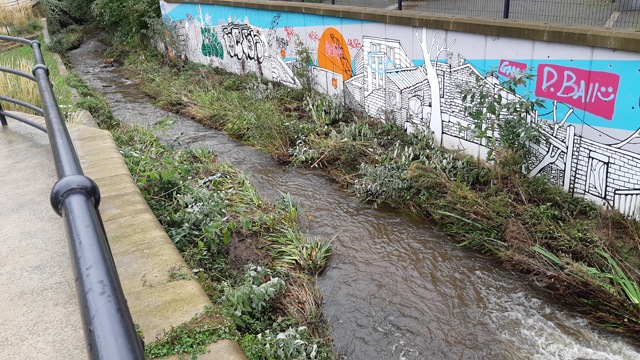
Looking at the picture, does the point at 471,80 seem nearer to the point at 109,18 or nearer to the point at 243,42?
the point at 243,42

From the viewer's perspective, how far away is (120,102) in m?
13.8

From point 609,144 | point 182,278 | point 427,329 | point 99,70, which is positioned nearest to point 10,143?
point 182,278

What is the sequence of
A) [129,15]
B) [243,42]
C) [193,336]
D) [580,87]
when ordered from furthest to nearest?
[129,15]
[243,42]
[580,87]
[193,336]

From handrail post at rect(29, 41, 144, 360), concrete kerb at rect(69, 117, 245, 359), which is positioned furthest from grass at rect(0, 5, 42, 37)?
handrail post at rect(29, 41, 144, 360)

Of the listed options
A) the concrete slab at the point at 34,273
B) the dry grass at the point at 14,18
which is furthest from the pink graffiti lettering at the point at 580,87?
the dry grass at the point at 14,18

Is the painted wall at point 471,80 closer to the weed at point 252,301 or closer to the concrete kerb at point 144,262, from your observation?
the weed at point 252,301

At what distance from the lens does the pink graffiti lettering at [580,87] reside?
5365 mm

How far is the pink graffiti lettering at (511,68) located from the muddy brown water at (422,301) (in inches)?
83.3

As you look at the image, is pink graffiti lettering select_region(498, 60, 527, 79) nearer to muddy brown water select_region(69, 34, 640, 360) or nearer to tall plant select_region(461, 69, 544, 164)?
tall plant select_region(461, 69, 544, 164)

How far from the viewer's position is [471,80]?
696 cm

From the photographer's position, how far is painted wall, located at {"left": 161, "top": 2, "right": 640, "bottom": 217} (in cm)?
535

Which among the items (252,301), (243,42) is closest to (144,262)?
(252,301)

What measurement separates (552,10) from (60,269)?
575cm

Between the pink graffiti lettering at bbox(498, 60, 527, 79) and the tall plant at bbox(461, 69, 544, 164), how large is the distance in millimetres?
41
